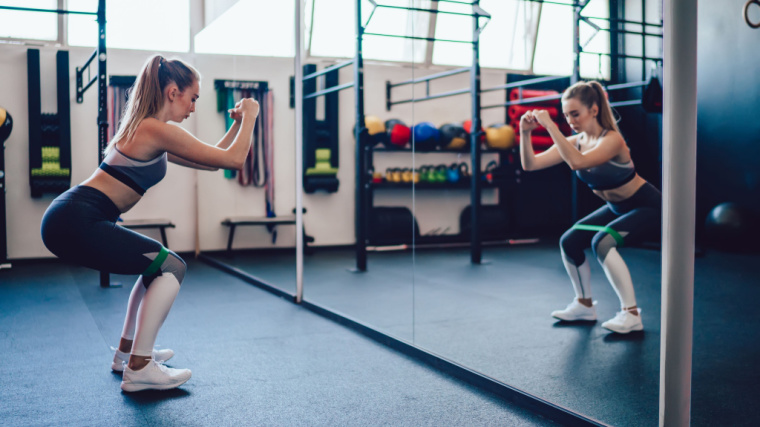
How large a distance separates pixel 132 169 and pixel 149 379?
793 mm

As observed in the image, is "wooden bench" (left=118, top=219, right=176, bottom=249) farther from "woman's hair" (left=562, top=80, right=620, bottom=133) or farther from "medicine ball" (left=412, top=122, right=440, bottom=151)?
"woman's hair" (left=562, top=80, right=620, bottom=133)

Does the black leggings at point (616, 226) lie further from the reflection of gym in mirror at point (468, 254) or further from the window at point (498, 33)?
the window at point (498, 33)

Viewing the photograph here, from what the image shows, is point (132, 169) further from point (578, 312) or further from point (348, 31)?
→ point (348, 31)

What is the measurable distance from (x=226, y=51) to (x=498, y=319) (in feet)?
12.6

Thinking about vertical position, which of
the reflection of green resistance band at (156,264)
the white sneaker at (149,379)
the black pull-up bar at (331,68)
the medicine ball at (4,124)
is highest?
the black pull-up bar at (331,68)

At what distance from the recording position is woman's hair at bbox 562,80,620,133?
2.27 m

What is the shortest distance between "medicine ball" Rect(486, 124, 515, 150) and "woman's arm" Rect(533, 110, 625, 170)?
87 centimetres

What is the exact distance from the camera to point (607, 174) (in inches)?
92.7

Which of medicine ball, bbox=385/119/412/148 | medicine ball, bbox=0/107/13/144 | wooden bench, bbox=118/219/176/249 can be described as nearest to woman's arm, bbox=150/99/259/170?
medicine ball, bbox=385/119/412/148

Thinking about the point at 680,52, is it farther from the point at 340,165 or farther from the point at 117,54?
the point at 117,54

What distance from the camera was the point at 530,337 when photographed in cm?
308

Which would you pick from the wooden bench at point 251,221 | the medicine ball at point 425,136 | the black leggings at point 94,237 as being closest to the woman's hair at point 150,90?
the black leggings at point 94,237

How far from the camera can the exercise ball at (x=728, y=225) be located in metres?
2.18

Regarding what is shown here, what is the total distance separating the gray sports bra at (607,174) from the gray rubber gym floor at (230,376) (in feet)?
2.92
